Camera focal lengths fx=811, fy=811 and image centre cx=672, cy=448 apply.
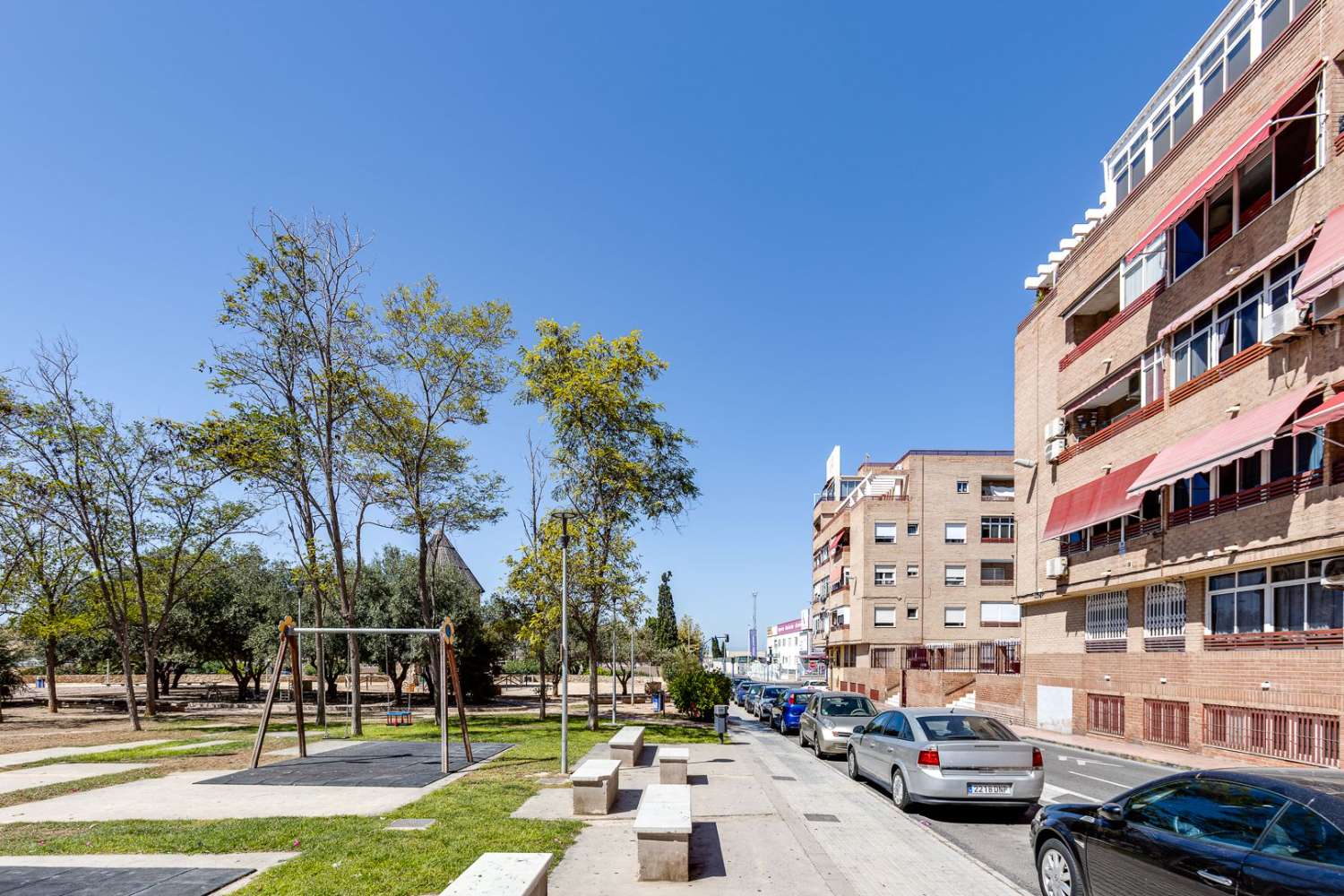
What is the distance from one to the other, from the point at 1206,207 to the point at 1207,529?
824cm

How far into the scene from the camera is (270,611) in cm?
4397

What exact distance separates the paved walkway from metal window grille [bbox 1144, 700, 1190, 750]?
1203cm

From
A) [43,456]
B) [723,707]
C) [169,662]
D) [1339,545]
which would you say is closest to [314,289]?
[43,456]

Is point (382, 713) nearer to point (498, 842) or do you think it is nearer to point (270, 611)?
point (270, 611)

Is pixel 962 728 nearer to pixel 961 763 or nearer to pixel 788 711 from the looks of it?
pixel 961 763

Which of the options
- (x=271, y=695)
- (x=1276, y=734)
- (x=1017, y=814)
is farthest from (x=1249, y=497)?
(x=271, y=695)

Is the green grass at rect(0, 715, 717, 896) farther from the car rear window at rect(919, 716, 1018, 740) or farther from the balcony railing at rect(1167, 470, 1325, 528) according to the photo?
the balcony railing at rect(1167, 470, 1325, 528)

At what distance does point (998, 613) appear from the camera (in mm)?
52156

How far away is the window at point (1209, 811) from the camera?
192 inches

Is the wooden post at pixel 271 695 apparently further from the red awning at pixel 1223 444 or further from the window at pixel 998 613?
the window at pixel 998 613

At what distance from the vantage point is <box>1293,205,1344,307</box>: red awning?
14.7 m

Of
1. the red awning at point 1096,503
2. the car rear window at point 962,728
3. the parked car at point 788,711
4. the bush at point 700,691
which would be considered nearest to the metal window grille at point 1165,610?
the red awning at point 1096,503

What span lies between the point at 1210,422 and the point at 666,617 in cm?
7631

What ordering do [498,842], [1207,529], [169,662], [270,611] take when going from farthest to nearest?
[169,662], [270,611], [1207,529], [498,842]
